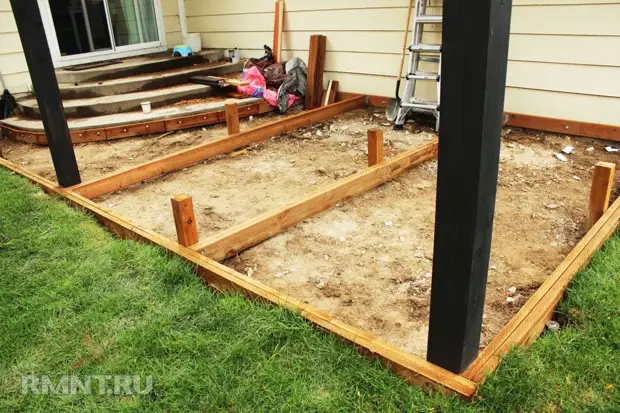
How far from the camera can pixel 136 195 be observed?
3.81 metres

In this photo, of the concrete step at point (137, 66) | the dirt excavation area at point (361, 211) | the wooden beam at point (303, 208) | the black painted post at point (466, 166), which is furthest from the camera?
the concrete step at point (137, 66)

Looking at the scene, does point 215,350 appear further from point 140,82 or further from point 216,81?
point 140,82

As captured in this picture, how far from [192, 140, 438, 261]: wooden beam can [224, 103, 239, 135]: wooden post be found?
1679mm

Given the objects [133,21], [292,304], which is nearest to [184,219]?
[292,304]

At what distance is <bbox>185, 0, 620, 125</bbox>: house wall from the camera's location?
4219 millimetres

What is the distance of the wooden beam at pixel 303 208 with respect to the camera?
279 cm

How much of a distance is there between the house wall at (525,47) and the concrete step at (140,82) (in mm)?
925

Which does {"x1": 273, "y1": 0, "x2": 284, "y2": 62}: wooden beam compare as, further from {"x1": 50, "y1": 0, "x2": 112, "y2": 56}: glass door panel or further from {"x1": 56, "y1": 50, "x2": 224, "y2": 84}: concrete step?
{"x1": 50, "y1": 0, "x2": 112, "y2": 56}: glass door panel

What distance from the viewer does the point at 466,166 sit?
4.42 ft

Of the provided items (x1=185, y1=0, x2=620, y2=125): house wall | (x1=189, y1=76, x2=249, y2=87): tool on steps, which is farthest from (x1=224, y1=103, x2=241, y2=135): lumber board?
(x1=185, y1=0, x2=620, y2=125): house wall

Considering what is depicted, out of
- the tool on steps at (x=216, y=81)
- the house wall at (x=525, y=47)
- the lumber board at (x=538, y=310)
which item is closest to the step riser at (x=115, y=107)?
the tool on steps at (x=216, y=81)

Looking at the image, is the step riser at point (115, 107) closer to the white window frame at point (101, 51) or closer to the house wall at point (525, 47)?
the white window frame at point (101, 51)

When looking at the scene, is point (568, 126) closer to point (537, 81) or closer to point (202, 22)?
point (537, 81)

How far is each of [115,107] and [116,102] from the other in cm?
6
